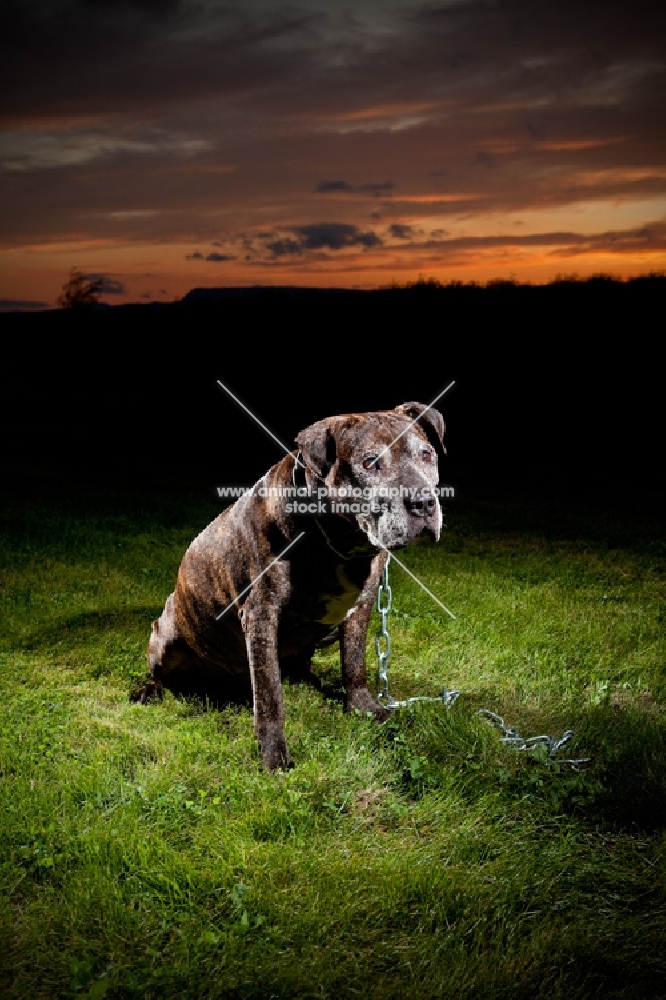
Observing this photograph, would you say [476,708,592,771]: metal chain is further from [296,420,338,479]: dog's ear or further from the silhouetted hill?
the silhouetted hill

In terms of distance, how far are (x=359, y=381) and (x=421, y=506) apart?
59.1ft

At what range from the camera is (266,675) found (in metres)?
4.67

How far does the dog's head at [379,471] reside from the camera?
375 centimetres

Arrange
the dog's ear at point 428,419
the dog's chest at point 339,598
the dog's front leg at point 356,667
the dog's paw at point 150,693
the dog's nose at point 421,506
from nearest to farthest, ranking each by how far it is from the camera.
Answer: the dog's nose at point 421,506
the dog's ear at point 428,419
the dog's chest at point 339,598
the dog's front leg at point 356,667
the dog's paw at point 150,693

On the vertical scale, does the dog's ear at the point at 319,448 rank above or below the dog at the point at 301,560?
above

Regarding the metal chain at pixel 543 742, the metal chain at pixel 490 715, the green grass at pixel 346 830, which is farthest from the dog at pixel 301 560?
the metal chain at pixel 543 742

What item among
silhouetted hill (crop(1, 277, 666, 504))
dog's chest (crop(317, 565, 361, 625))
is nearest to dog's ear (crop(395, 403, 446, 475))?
dog's chest (crop(317, 565, 361, 625))

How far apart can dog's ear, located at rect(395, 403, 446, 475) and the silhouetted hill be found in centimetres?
1106

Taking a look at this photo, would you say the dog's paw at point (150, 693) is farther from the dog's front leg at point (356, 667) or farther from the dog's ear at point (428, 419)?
the dog's ear at point (428, 419)

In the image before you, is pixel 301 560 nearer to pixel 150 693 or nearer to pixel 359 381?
pixel 150 693

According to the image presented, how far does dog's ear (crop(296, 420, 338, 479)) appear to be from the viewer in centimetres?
402

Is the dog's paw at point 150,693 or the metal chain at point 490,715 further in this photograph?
the dog's paw at point 150,693

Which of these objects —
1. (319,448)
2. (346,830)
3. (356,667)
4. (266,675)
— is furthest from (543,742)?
(319,448)

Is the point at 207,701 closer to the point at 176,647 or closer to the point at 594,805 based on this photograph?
the point at 176,647
